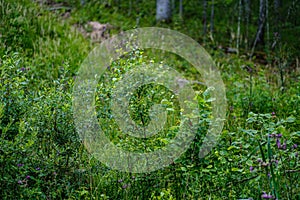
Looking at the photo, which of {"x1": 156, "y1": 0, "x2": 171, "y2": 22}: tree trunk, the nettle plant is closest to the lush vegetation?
the nettle plant

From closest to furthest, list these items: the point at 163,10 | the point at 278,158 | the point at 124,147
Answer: the point at 278,158, the point at 124,147, the point at 163,10

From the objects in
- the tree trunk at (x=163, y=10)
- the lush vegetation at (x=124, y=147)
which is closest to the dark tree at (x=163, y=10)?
the tree trunk at (x=163, y=10)

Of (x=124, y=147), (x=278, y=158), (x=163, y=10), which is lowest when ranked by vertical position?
(x=124, y=147)

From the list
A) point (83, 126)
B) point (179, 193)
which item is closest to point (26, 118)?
point (83, 126)

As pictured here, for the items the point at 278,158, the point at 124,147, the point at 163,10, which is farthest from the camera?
the point at 163,10

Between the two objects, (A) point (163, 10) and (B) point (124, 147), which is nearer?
(B) point (124, 147)

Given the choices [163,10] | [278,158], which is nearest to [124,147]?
[278,158]

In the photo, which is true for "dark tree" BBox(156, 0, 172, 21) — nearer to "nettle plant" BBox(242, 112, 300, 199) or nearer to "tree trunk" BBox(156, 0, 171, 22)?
"tree trunk" BBox(156, 0, 171, 22)

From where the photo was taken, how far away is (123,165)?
3156mm

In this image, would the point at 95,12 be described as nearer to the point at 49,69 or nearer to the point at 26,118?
the point at 49,69

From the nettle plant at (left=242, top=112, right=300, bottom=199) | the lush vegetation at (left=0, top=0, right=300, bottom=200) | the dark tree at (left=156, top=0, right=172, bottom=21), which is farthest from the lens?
the dark tree at (left=156, top=0, right=172, bottom=21)

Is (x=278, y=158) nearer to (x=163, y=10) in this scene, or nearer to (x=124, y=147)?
(x=124, y=147)

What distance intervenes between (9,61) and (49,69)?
2.56m

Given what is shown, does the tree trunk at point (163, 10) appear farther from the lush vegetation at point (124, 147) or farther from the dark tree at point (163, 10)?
the lush vegetation at point (124, 147)
